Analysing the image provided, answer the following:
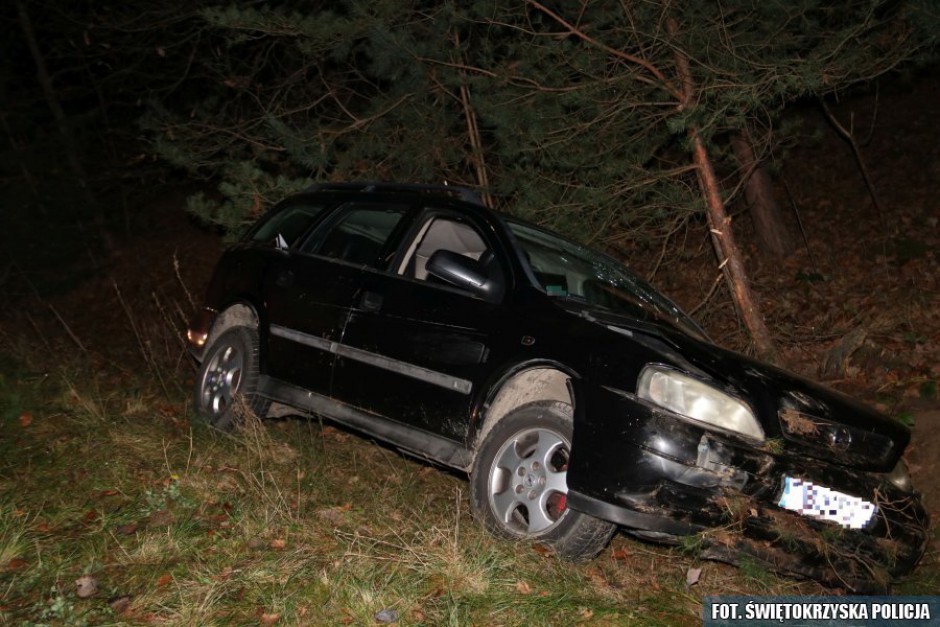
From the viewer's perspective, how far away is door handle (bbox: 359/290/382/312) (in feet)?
17.0

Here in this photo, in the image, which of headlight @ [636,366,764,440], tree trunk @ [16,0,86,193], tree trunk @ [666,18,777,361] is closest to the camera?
headlight @ [636,366,764,440]

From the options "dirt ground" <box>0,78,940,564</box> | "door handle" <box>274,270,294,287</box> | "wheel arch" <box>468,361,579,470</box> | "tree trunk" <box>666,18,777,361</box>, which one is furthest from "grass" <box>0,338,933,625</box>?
"tree trunk" <box>666,18,777,361</box>

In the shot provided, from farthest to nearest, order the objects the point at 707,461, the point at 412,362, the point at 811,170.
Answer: the point at 811,170 < the point at 412,362 < the point at 707,461

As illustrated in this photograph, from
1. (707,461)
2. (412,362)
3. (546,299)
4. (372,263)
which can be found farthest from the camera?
(372,263)

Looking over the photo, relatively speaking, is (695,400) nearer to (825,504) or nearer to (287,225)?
(825,504)

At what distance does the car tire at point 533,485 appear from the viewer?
12.9 ft

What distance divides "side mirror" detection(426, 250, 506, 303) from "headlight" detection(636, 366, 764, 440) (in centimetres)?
109

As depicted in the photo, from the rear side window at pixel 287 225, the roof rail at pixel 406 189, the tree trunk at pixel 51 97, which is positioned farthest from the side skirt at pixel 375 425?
the tree trunk at pixel 51 97

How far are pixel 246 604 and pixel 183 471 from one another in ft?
5.46

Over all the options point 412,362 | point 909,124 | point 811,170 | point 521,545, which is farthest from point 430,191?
point 909,124

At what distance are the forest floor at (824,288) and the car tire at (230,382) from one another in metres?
0.63

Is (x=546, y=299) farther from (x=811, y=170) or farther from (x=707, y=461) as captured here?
(x=811, y=170)

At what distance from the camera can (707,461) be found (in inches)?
147

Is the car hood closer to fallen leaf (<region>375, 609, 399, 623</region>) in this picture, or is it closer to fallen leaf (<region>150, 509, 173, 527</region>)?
fallen leaf (<region>375, 609, 399, 623</region>)
